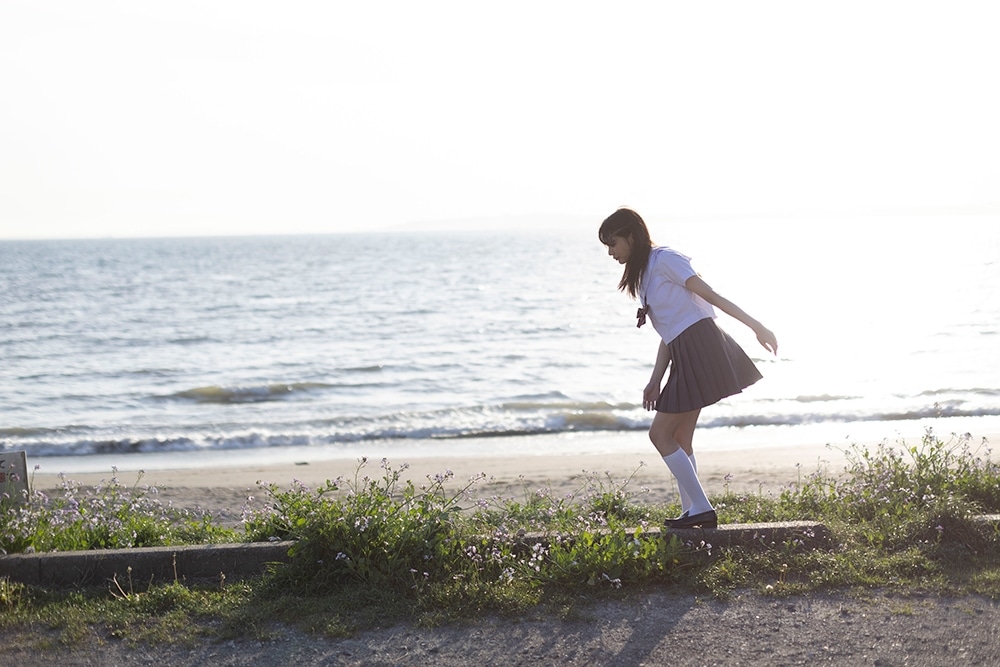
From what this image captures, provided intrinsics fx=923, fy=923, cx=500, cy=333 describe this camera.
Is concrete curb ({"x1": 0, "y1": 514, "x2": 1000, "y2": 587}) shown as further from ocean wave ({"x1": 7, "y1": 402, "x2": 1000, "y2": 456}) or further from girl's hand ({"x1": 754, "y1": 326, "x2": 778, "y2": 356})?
ocean wave ({"x1": 7, "y1": 402, "x2": 1000, "y2": 456})

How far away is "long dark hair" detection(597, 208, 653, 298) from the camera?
4.95 m

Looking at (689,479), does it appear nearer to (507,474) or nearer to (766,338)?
(766,338)

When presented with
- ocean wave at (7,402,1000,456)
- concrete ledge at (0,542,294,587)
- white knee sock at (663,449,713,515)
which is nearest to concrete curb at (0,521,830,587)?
concrete ledge at (0,542,294,587)

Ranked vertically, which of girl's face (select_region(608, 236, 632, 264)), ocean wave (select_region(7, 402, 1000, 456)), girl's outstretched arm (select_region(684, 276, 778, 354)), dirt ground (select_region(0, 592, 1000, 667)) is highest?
girl's face (select_region(608, 236, 632, 264))

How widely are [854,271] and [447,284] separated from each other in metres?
23.0

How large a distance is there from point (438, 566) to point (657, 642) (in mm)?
1174

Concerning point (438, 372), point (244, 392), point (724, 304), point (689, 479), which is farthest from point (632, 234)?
point (438, 372)

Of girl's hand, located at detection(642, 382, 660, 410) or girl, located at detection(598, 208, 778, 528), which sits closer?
girl, located at detection(598, 208, 778, 528)

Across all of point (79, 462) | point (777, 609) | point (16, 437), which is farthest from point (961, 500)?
point (16, 437)

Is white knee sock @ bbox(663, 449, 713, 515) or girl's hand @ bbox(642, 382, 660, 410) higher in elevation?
girl's hand @ bbox(642, 382, 660, 410)

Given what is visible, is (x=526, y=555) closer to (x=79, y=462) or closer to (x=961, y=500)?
(x=961, y=500)

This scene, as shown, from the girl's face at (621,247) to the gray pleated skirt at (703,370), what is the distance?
1.73 ft

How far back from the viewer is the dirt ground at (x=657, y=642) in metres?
3.75

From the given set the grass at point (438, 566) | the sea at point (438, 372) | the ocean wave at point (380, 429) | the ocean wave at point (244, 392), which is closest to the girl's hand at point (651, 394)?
the grass at point (438, 566)
